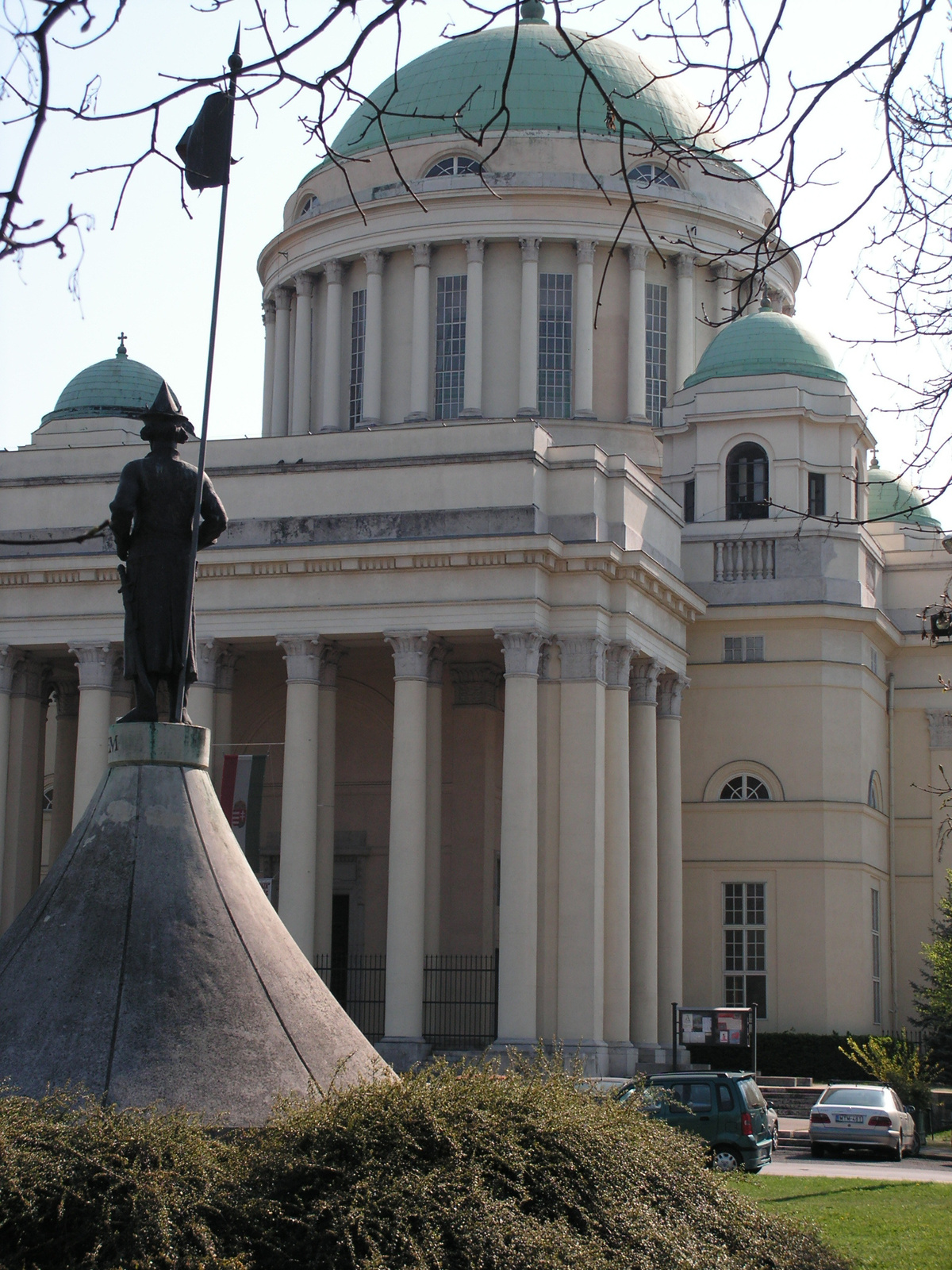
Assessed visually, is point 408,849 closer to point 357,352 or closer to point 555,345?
point 555,345

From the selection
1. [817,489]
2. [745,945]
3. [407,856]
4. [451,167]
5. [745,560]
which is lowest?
[745,945]

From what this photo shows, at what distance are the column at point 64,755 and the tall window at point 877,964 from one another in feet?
62.2

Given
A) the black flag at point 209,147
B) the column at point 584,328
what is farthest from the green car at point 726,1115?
the column at point 584,328

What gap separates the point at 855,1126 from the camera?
29.6 m

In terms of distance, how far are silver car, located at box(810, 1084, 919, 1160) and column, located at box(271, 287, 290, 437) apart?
3086 cm

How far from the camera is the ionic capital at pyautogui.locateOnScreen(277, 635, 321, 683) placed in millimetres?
36844

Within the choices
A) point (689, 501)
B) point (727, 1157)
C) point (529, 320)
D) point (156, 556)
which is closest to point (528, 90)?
point (529, 320)

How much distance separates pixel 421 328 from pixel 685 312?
298 inches

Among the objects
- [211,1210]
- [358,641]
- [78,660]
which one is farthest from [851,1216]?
[78,660]

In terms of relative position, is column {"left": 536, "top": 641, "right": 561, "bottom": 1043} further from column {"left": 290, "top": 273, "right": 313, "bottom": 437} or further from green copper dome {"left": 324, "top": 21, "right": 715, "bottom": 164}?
column {"left": 290, "top": 273, "right": 313, "bottom": 437}

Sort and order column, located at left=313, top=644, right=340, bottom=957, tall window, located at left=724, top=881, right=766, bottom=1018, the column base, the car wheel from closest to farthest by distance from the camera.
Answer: the car wheel < the column base < column, located at left=313, top=644, right=340, bottom=957 < tall window, located at left=724, top=881, right=766, bottom=1018

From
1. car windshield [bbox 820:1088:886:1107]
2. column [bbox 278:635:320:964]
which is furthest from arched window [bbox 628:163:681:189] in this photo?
car windshield [bbox 820:1088:886:1107]

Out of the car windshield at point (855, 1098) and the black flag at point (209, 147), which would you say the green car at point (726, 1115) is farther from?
the black flag at point (209, 147)

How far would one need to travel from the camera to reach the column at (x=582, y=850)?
1358 inches
